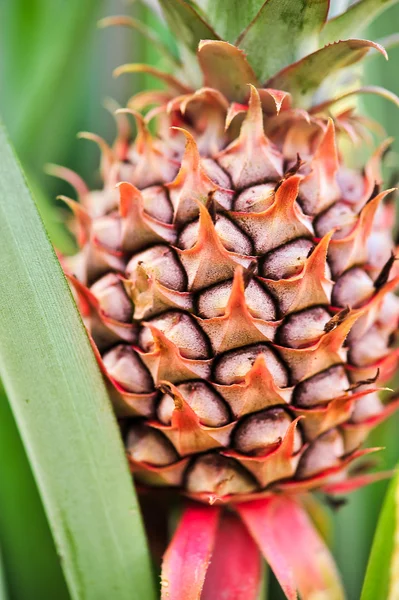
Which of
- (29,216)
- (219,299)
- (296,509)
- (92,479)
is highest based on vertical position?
(29,216)

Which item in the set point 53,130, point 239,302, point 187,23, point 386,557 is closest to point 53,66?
point 53,130

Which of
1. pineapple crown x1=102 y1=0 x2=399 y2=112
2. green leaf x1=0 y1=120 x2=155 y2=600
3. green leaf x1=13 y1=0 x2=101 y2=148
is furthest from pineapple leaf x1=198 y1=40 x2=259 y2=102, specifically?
green leaf x1=13 y1=0 x2=101 y2=148

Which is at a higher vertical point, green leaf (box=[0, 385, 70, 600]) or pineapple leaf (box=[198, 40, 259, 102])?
pineapple leaf (box=[198, 40, 259, 102])

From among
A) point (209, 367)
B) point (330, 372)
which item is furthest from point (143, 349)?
point (330, 372)

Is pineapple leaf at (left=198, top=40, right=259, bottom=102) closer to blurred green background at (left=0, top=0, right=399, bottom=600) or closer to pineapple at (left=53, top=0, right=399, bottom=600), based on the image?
pineapple at (left=53, top=0, right=399, bottom=600)

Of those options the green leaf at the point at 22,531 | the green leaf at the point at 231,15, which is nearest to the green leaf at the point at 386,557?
the green leaf at the point at 22,531

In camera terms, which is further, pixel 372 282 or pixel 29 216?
pixel 372 282

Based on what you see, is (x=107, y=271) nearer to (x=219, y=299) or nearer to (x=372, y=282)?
(x=219, y=299)
